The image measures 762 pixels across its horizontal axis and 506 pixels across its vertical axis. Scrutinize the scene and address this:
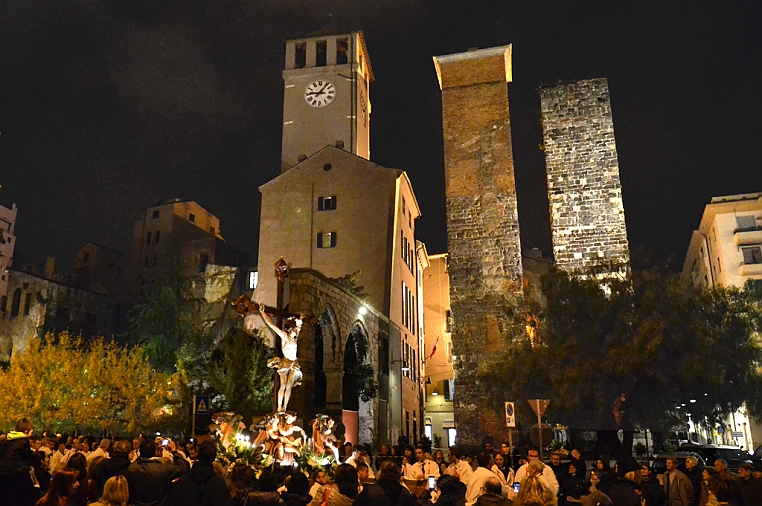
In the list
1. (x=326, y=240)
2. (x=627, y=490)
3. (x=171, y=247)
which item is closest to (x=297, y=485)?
(x=627, y=490)

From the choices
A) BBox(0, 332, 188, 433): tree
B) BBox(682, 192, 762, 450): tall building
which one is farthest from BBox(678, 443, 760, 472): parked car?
BBox(682, 192, 762, 450): tall building

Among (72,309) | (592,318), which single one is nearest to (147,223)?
(72,309)

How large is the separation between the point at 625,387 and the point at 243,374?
40.1 feet

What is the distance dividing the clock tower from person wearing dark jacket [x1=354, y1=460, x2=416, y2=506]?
116ft

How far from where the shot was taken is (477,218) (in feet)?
83.3

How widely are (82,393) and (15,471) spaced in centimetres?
2563

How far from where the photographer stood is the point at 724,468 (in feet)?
25.0

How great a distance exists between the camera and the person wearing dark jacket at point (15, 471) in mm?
5766

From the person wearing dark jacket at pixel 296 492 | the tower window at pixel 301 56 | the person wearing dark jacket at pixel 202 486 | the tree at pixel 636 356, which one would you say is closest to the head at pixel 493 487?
the person wearing dark jacket at pixel 296 492

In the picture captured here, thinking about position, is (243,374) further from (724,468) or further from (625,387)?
(724,468)

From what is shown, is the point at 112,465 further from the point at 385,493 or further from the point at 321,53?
the point at 321,53

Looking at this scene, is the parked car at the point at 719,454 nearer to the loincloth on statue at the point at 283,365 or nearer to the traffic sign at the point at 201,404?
the loincloth on statue at the point at 283,365

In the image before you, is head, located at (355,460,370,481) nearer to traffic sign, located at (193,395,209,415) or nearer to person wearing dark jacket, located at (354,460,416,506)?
person wearing dark jacket, located at (354,460,416,506)

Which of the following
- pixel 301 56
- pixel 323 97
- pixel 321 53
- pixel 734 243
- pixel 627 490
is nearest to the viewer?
pixel 627 490
